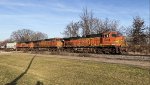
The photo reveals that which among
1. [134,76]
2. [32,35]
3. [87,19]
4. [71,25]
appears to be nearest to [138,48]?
[134,76]

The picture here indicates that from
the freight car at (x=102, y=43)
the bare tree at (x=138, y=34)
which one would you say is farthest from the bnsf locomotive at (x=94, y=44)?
the bare tree at (x=138, y=34)

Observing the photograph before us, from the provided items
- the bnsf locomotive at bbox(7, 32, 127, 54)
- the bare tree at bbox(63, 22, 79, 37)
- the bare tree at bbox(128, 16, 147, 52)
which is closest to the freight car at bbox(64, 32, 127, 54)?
the bnsf locomotive at bbox(7, 32, 127, 54)

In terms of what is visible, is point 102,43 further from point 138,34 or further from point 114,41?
point 138,34

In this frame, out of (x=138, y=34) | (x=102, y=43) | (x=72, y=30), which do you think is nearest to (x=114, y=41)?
(x=102, y=43)

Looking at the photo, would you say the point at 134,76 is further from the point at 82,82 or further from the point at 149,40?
the point at 149,40

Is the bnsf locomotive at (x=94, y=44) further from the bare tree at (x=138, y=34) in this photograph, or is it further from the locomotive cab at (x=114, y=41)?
the bare tree at (x=138, y=34)

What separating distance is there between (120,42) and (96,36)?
16.1 feet

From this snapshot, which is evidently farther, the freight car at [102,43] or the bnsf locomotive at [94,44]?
the bnsf locomotive at [94,44]

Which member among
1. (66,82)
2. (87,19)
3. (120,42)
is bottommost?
(66,82)

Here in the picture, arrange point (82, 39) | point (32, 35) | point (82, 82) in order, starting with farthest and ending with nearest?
1. point (32, 35)
2. point (82, 39)
3. point (82, 82)

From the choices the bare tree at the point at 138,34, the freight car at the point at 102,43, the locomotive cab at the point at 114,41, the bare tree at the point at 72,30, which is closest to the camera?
the locomotive cab at the point at 114,41

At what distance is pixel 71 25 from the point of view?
103 meters

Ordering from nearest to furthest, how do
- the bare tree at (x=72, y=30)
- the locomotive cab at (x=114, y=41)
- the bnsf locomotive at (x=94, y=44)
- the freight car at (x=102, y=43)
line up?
the locomotive cab at (x=114, y=41)
the freight car at (x=102, y=43)
the bnsf locomotive at (x=94, y=44)
the bare tree at (x=72, y=30)

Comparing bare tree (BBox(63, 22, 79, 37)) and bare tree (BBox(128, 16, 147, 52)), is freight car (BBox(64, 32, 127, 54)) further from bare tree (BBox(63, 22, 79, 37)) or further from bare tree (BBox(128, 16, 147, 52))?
bare tree (BBox(63, 22, 79, 37))
